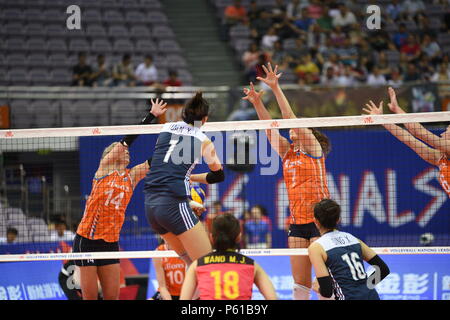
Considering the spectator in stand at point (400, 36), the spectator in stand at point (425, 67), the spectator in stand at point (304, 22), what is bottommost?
the spectator in stand at point (425, 67)

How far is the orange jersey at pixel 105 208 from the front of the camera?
28.3 feet

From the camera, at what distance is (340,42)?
62.2 ft

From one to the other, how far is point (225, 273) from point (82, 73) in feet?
37.9

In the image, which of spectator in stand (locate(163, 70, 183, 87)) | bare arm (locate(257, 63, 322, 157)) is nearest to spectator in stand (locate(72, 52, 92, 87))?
spectator in stand (locate(163, 70, 183, 87))

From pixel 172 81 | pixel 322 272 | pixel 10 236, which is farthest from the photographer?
pixel 172 81

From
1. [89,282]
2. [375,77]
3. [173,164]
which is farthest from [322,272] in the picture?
[375,77]

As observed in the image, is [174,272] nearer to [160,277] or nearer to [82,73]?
[160,277]

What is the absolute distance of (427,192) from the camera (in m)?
15.7

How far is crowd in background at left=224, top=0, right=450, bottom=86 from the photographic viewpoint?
18062 millimetres

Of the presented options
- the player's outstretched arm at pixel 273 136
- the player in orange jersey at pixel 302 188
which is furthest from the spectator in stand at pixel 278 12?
the player in orange jersey at pixel 302 188

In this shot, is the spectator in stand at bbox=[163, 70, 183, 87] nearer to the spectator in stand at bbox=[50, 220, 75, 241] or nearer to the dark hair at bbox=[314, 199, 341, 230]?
the spectator in stand at bbox=[50, 220, 75, 241]

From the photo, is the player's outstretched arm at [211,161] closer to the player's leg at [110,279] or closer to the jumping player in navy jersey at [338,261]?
the jumping player in navy jersey at [338,261]

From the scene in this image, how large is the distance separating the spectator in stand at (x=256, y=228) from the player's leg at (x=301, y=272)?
529 centimetres

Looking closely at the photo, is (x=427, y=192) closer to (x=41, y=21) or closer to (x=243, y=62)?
(x=243, y=62)
